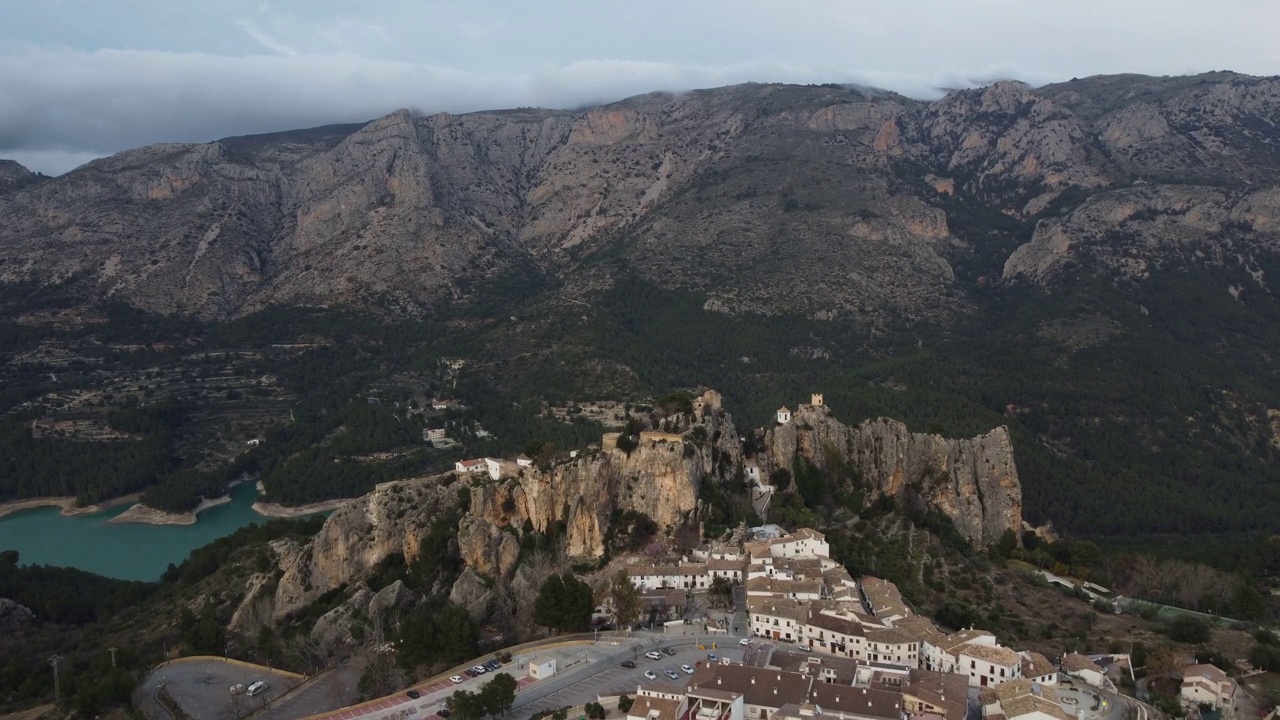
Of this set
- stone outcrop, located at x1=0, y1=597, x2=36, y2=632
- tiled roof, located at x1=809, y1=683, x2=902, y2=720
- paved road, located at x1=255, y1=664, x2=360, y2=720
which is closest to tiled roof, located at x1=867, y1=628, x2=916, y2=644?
tiled roof, located at x1=809, y1=683, x2=902, y2=720

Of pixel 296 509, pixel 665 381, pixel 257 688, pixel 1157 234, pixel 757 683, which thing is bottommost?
pixel 296 509

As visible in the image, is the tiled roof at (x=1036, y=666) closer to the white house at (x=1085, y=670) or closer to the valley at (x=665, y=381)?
the white house at (x=1085, y=670)

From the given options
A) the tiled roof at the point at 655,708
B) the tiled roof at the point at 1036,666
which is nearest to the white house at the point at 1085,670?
the tiled roof at the point at 1036,666

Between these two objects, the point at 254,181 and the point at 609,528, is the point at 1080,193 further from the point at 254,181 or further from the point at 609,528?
the point at 254,181

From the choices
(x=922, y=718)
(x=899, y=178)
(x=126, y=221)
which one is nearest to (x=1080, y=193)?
(x=899, y=178)

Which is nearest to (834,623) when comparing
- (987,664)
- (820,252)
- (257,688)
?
(987,664)

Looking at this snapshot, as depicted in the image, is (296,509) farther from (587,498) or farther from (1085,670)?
(1085,670)
